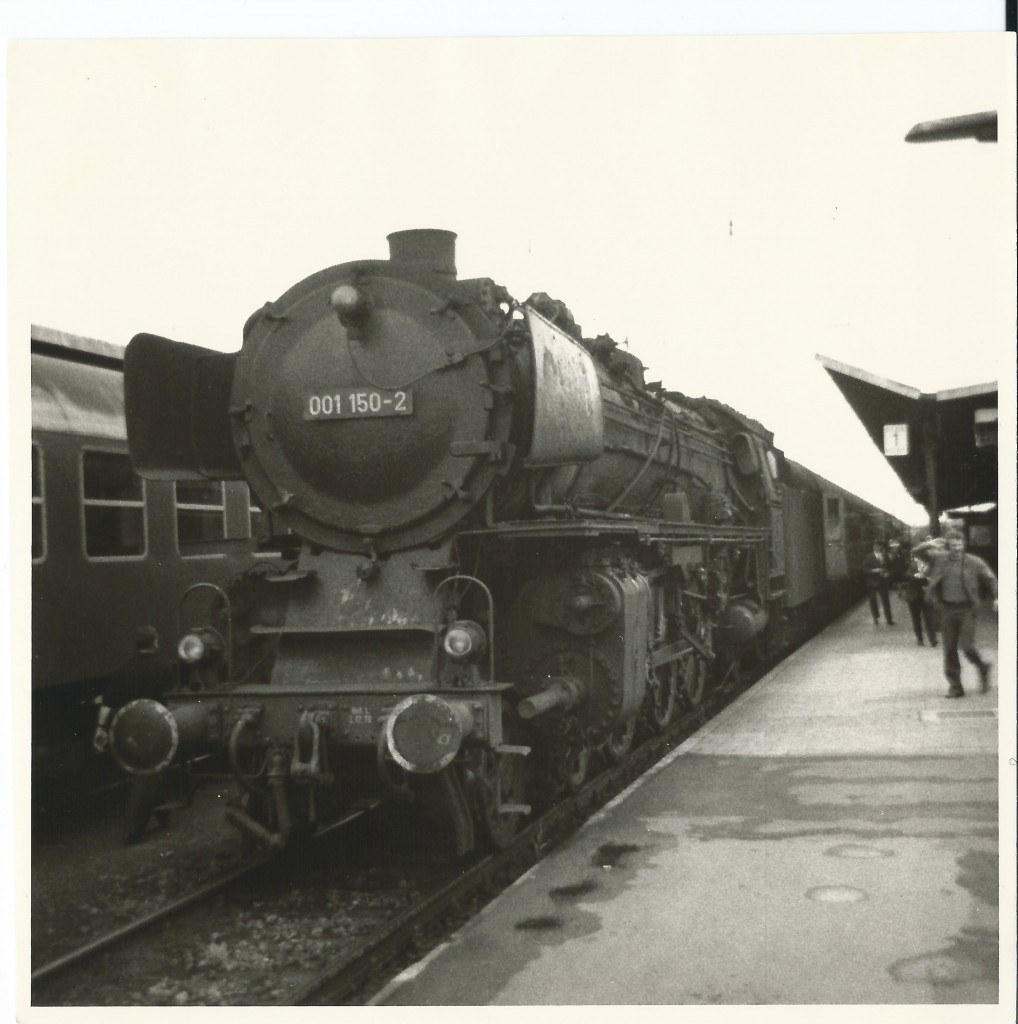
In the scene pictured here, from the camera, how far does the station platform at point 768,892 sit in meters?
4.23

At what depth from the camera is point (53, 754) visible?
6.88m

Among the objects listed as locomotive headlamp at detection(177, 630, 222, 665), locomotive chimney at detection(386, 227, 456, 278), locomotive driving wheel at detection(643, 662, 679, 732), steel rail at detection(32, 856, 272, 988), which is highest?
locomotive chimney at detection(386, 227, 456, 278)

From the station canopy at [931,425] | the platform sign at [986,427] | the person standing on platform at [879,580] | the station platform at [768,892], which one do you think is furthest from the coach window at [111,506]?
the person standing on platform at [879,580]

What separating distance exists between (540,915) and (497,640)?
172cm

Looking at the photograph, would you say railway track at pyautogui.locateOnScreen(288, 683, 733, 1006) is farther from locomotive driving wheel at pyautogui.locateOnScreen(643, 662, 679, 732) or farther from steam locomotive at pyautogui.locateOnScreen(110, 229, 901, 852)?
locomotive driving wheel at pyautogui.locateOnScreen(643, 662, 679, 732)

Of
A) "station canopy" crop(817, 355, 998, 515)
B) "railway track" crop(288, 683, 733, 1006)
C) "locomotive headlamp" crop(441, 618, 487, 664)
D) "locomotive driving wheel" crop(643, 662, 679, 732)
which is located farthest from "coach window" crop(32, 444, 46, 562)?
"station canopy" crop(817, 355, 998, 515)

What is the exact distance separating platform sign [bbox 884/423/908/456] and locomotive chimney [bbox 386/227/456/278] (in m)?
3.83

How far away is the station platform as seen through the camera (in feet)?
13.9

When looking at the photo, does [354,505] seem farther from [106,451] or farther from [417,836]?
[106,451]

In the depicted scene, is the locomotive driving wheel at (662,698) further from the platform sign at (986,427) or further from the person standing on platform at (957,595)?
the platform sign at (986,427)

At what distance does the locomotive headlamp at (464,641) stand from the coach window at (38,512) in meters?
2.79

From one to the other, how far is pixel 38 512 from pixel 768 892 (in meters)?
4.56
